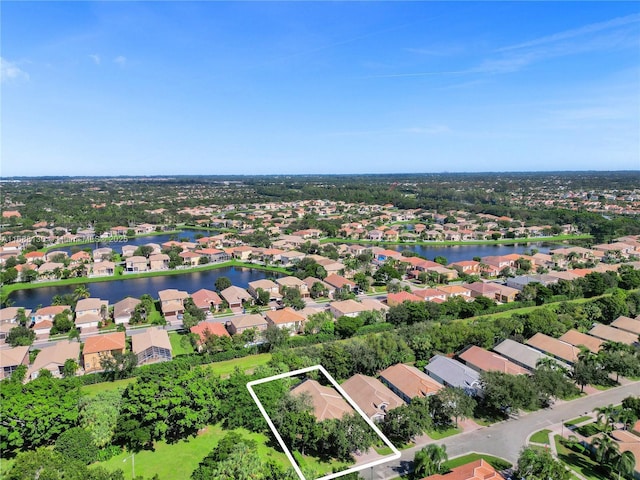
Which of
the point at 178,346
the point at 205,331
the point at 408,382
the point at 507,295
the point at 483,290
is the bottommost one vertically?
the point at 178,346

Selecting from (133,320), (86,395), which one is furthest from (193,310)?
(86,395)

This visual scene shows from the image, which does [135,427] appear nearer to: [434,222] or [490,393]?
[490,393]

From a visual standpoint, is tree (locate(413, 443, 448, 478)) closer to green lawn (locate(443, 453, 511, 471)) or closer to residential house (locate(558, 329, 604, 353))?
green lawn (locate(443, 453, 511, 471))

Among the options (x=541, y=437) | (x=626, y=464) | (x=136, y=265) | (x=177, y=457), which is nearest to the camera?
(x=626, y=464)

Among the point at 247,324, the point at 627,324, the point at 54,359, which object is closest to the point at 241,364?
the point at 247,324

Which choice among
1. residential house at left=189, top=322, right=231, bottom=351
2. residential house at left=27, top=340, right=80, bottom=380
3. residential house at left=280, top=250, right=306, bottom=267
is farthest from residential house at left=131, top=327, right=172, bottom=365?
residential house at left=280, top=250, right=306, bottom=267

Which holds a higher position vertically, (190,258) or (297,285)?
(297,285)

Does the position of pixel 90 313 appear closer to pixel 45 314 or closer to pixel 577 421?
pixel 45 314
